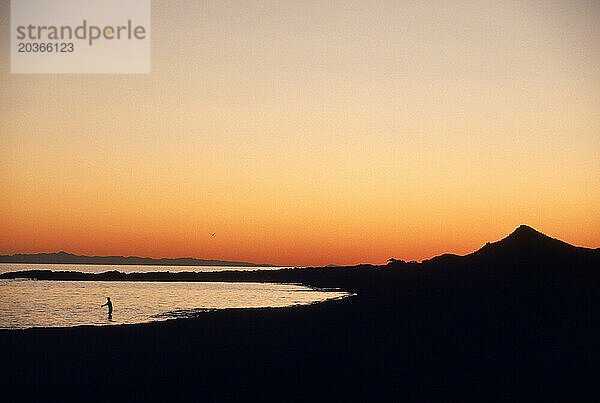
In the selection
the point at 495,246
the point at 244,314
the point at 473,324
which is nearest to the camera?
the point at 473,324

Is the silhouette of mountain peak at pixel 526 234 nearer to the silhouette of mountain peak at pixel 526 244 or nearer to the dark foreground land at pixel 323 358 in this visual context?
the silhouette of mountain peak at pixel 526 244

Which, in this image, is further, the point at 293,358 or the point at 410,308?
the point at 410,308

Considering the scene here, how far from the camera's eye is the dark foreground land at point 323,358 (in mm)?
17250

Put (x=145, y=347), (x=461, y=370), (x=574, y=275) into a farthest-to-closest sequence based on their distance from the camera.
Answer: (x=574, y=275) < (x=145, y=347) < (x=461, y=370)

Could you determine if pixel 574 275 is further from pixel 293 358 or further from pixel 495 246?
pixel 293 358

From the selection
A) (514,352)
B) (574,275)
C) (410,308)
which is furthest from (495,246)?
(514,352)

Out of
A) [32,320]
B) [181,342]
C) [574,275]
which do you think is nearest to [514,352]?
[181,342]

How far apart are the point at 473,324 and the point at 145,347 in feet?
57.9

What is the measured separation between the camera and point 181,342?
90.5 ft

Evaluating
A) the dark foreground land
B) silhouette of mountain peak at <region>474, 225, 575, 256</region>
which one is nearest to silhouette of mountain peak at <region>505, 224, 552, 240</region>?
silhouette of mountain peak at <region>474, 225, 575, 256</region>

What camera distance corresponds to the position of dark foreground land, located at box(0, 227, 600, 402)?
1725 centimetres

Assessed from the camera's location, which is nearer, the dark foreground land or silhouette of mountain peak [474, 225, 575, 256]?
the dark foreground land

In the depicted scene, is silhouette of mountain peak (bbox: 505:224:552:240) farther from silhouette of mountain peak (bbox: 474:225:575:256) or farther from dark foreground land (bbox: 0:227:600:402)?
dark foreground land (bbox: 0:227:600:402)

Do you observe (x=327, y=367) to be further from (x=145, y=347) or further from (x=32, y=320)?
(x=32, y=320)
